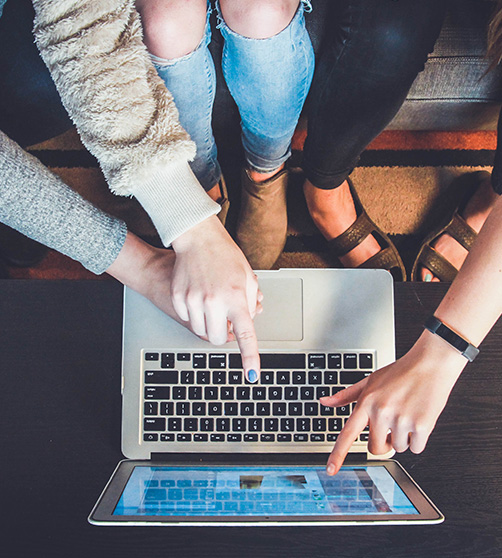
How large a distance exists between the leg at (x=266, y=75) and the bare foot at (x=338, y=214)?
0.11m

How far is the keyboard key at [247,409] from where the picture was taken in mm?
625

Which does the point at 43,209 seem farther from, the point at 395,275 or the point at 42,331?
the point at 395,275

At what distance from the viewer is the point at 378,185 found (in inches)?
47.2

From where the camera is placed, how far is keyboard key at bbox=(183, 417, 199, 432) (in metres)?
0.62

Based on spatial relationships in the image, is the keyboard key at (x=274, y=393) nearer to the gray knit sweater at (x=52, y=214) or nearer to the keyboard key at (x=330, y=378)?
the keyboard key at (x=330, y=378)

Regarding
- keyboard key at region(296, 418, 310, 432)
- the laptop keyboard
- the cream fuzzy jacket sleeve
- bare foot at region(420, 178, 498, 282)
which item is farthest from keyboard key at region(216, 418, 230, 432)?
bare foot at region(420, 178, 498, 282)

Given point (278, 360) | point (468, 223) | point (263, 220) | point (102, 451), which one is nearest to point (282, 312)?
point (278, 360)

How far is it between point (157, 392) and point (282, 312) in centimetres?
21

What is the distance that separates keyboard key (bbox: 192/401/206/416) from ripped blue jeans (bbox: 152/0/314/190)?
469mm

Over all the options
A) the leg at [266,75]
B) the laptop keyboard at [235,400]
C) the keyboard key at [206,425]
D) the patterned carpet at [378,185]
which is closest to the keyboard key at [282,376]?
the laptop keyboard at [235,400]

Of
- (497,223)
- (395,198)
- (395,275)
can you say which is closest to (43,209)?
(497,223)

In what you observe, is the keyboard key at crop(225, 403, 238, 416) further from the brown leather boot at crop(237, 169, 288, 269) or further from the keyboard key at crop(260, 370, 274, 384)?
the brown leather boot at crop(237, 169, 288, 269)

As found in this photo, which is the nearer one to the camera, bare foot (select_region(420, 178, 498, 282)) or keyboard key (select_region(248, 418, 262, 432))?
keyboard key (select_region(248, 418, 262, 432))

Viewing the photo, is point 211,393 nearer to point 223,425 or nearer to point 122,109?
point 223,425
